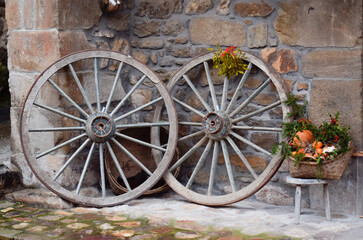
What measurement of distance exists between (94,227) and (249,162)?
135 centimetres

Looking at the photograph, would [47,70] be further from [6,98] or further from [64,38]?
[6,98]

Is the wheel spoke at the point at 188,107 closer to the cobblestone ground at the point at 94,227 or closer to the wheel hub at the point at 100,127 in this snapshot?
the wheel hub at the point at 100,127

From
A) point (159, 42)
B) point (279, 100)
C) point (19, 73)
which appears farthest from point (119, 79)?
point (279, 100)

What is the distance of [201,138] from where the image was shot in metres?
4.73

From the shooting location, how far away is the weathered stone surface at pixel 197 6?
15.1 feet

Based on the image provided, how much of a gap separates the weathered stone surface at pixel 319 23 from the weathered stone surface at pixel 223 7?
17.1 inches

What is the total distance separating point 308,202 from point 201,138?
39.6 inches

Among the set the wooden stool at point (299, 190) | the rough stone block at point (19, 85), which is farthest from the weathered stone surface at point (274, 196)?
the rough stone block at point (19, 85)

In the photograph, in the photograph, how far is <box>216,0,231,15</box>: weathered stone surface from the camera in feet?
14.8

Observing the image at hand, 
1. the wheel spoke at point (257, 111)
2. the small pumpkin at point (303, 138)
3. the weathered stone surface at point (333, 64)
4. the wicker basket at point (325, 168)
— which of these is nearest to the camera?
the wicker basket at point (325, 168)

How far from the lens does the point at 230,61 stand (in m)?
4.34

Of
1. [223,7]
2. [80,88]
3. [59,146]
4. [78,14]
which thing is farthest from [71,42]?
[223,7]

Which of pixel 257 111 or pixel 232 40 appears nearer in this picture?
pixel 257 111

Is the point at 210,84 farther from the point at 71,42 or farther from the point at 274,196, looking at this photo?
the point at 71,42
